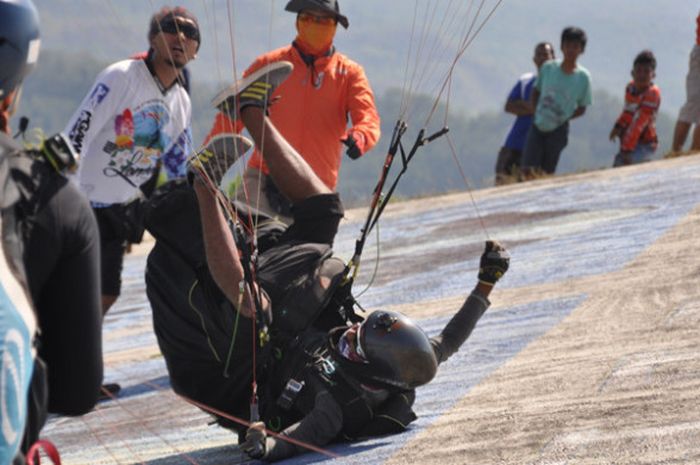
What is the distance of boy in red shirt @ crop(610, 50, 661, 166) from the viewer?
13.3m

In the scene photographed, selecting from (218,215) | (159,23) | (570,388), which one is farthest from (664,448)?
(159,23)

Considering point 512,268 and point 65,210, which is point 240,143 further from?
point 512,268

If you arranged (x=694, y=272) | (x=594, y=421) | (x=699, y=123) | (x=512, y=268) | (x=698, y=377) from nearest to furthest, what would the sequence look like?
(x=594, y=421)
(x=698, y=377)
(x=694, y=272)
(x=512, y=268)
(x=699, y=123)

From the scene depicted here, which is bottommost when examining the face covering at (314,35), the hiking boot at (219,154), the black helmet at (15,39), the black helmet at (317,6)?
the hiking boot at (219,154)

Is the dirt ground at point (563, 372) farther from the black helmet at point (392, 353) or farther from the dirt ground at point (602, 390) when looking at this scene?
the black helmet at point (392, 353)

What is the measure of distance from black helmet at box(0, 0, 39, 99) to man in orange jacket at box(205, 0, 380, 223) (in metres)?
4.30

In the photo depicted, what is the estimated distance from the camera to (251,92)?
6.12 m

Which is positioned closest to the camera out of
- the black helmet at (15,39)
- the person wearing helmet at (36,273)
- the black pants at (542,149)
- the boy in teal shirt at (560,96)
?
the person wearing helmet at (36,273)

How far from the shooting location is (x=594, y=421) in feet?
15.0

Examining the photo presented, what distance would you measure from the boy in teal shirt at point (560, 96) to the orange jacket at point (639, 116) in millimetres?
702

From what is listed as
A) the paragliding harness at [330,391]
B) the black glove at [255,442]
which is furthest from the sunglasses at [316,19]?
the black glove at [255,442]

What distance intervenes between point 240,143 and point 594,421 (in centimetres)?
169

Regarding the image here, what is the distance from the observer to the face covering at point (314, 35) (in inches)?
295

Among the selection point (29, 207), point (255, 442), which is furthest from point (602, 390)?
point (29, 207)
